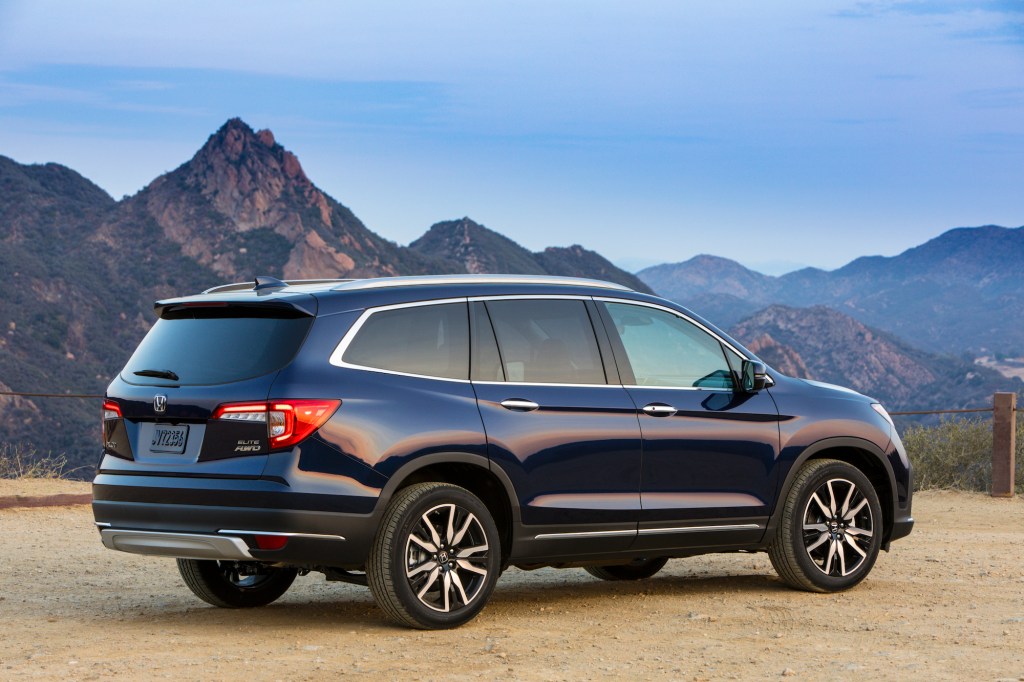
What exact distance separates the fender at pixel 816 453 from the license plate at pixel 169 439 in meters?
3.62

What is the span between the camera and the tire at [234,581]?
8.73 meters

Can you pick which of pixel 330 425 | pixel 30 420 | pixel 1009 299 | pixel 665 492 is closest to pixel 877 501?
pixel 665 492

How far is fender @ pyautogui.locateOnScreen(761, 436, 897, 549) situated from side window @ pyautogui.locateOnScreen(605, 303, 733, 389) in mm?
675

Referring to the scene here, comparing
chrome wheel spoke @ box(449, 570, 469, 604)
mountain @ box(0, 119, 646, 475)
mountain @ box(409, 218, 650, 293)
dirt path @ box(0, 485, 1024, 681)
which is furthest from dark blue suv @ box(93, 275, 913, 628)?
mountain @ box(409, 218, 650, 293)

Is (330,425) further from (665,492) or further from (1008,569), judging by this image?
(1008,569)

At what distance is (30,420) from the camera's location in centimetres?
5531

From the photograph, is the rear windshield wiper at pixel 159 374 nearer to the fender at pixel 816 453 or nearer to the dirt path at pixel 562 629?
the dirt path at pixel 562 629

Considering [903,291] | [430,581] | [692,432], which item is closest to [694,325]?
[692,432]

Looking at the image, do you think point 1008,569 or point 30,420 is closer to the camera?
point 1008,569

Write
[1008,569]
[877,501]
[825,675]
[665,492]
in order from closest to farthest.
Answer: [825,675] → [665,492] → [877,501] → [1008,569]

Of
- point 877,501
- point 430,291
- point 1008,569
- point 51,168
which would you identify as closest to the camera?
point 430,291

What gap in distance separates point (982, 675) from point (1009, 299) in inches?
6598

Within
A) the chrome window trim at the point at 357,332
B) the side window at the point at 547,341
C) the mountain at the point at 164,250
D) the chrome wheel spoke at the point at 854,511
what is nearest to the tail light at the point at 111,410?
the chrome window trim at the point at 357,332

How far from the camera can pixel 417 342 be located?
789cm
